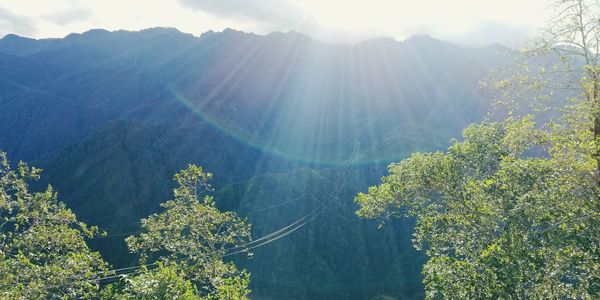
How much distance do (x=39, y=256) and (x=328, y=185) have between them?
7378cm

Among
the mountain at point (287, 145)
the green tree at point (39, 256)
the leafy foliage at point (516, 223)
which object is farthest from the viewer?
the mountain at point (287, 145)

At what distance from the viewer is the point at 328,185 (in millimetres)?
87938

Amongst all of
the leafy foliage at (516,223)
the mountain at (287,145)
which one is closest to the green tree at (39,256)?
the leafy foliage at (516,223)

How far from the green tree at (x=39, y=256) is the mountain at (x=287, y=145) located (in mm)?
33806

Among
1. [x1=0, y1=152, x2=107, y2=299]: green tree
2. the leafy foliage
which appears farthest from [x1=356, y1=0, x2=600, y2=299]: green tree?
[x1=0, y1=152, x2=107, y2=299]: green tree

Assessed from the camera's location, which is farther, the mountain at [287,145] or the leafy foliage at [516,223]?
the mountain at [287,145]

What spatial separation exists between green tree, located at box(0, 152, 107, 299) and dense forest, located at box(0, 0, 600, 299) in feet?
0.31

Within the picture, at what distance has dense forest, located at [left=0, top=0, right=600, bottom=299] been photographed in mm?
12633

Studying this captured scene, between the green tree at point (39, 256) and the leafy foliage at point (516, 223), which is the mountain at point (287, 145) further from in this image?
the green tree at point (39, 256)

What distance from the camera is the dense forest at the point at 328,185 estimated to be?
12633 mm

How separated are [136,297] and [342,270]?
58374mm

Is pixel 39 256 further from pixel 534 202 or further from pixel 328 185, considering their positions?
pixel 328 185

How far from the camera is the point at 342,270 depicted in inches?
2645

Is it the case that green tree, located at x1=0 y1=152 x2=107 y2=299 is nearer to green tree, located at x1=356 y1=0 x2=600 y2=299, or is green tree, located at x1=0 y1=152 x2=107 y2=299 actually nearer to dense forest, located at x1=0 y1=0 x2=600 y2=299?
dense forest, located at x1=0 y1=0 x2=600 y2=299
